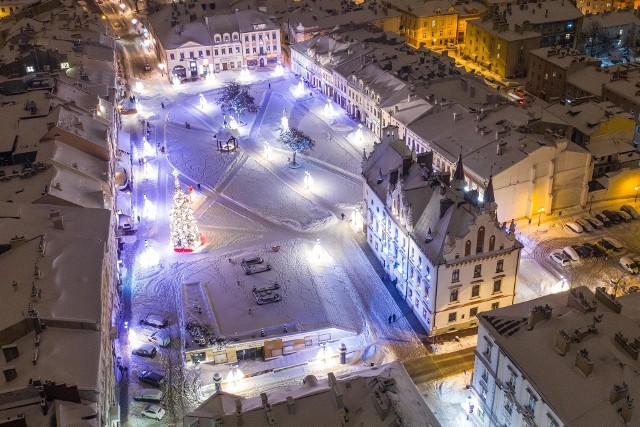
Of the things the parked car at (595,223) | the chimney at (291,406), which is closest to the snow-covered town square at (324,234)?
the chimney at (291,406)

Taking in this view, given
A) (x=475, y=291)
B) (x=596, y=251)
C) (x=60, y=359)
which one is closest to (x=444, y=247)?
(x=475, y=291)

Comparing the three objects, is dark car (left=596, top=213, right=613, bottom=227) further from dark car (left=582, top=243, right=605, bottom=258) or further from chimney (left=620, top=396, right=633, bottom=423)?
chimney (left=620, top=396, right=633, bottom=423)

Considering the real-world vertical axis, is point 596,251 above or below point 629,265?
below

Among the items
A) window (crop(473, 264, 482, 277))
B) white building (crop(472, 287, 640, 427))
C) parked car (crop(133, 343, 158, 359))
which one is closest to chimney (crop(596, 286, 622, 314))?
white building (crop(472, 287, 640, 427))

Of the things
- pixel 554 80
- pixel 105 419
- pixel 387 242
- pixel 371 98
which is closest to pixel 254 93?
pixel 371 98

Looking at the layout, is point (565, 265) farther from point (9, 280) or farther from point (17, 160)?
point (17, 160)

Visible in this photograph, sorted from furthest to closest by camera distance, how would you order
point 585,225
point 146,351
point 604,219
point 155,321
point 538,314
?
point 604,219, point 585,225, point 155,321, point 146,351, point 538,314

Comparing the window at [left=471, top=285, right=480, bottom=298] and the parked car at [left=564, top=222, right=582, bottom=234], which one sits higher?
the window at [left=471, top=285, right=480, bottom=298]

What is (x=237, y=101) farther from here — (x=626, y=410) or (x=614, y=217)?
(x=626, y=410)
